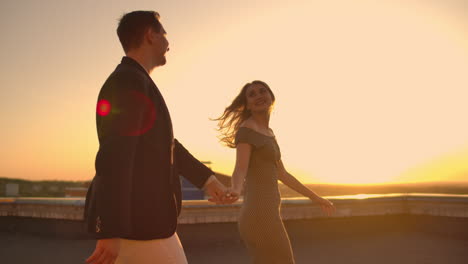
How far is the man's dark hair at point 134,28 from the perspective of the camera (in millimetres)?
2439

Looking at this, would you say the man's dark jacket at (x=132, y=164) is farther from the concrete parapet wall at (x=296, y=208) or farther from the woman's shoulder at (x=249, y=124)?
the concrete parapet wall at (x=296, y=208)

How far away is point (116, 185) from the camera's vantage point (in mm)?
1969

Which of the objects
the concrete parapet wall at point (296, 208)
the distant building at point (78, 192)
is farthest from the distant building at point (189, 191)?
the concrete parapet wall at point (296, 208)

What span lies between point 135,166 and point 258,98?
214 cm

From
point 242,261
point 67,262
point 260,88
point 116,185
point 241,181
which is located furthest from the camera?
point 242,261

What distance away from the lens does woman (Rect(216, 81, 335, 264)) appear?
3561mm

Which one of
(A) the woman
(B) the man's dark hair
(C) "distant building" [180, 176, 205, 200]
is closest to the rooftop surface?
(A) the woman

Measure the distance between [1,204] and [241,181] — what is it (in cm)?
599

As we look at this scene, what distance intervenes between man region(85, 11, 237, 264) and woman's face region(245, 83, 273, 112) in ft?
5.70

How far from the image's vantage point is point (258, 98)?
4.09 meters

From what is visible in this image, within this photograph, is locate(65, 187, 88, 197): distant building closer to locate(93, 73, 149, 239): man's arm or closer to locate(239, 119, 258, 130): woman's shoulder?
locate(239, 119, 258, 130): woman's shoulder

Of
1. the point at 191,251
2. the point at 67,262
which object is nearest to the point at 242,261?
the point at 191,251

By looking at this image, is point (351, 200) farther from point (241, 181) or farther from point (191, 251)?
point (241, 181)

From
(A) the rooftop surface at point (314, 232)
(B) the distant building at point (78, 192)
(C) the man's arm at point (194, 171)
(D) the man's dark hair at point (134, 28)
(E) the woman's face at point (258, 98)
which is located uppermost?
(D) the man's dark hair at point (134, 28)
